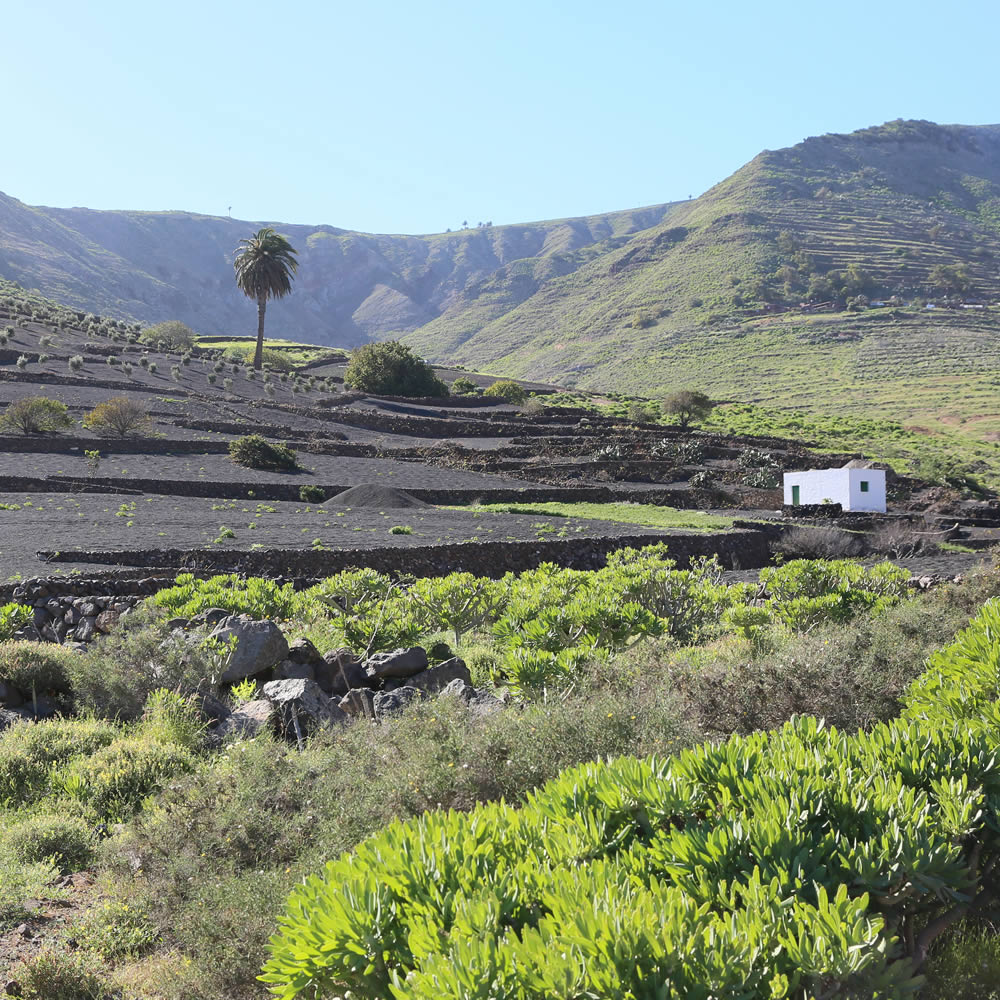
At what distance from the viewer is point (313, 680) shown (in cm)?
1045

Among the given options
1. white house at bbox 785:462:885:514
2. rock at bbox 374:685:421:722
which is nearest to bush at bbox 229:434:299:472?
white house at bbox 785:462:885:514

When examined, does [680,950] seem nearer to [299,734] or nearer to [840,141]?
[299,734]

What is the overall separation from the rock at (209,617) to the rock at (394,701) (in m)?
3.80

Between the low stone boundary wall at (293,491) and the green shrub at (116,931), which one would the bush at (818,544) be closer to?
the low stone boundary wall at (293,491)

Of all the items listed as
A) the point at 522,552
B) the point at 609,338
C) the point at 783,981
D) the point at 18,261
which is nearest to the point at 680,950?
the point at 783,981

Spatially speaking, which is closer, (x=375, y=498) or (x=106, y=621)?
(x=106, y=621)

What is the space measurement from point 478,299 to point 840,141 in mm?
83577

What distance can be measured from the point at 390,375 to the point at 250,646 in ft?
198

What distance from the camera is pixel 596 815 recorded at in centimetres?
389

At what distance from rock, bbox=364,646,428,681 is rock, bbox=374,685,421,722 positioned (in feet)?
3.45

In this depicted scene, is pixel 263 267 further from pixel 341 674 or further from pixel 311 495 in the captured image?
pixel 341 674

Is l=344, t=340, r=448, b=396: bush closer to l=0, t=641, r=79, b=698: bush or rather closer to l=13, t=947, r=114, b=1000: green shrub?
l=0, t=641, r=79, b=698: bush

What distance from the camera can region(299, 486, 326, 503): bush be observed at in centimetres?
3503

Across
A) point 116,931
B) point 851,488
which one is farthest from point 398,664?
point 851,488
